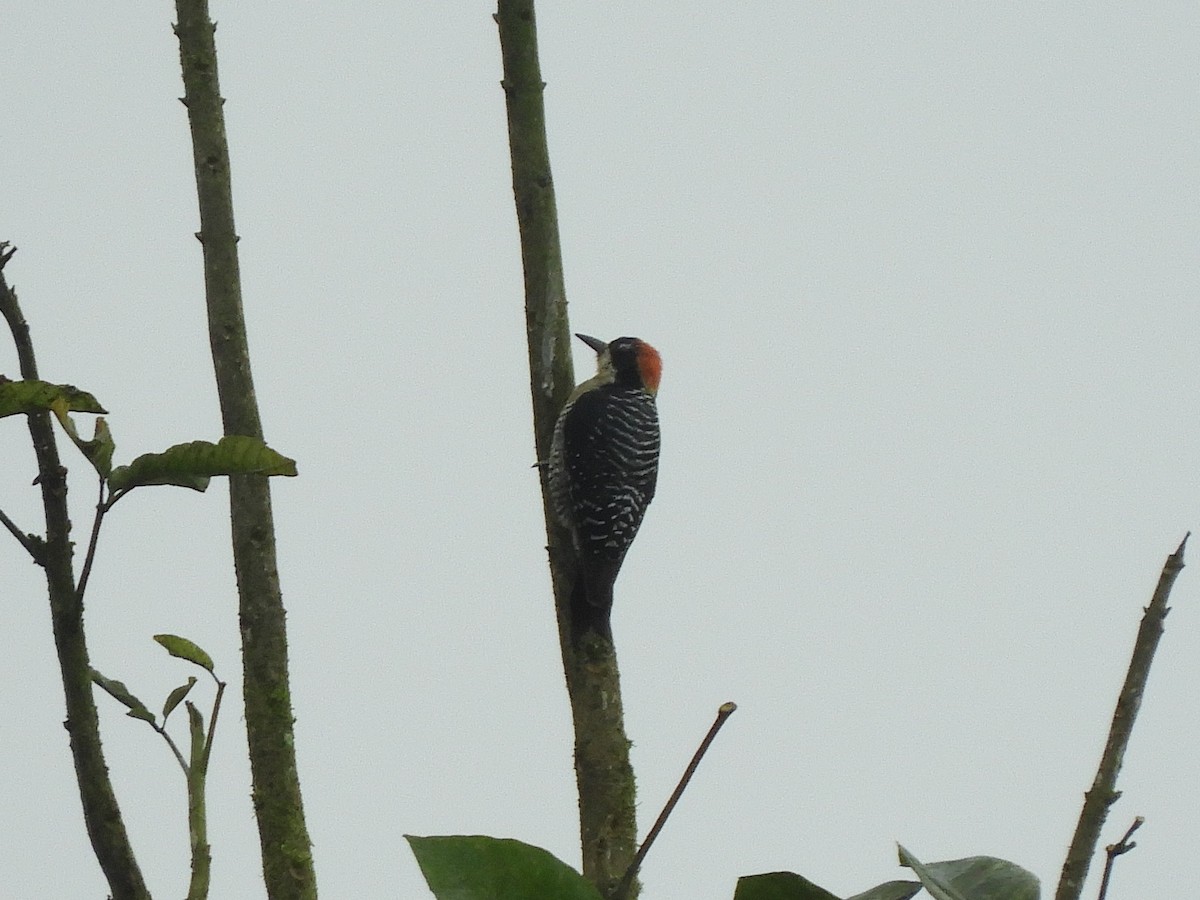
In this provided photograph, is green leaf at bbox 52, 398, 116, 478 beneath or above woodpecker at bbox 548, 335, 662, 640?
beneath

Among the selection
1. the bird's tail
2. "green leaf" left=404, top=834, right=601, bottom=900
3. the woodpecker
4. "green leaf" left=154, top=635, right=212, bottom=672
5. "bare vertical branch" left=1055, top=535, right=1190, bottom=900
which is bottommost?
"green leaf" left=404, top=834, right=601, bottom=900

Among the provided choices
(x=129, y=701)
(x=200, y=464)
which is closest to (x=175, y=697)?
(x=129, y=701)

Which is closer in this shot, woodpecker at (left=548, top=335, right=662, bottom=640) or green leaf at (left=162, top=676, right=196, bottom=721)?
green leaf at (left=162, top=676, right=196, bottom=721)

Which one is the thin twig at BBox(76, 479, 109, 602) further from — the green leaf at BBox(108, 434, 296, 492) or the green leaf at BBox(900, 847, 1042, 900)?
the green leaf at BBox(900, 847, 1042, 900)

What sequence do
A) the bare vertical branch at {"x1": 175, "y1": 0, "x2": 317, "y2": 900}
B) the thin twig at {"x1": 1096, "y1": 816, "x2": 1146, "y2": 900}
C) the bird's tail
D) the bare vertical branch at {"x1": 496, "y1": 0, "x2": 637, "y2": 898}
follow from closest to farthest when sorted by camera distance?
1. the thin twig at {"x1": 1096, "y1": 816, "x2": 1146, "y2": 900}
2. the bare vertical branch at {"x1": 175, "y1": 0, "x2": 317, "y2": 900}
3. the bare vertical branch at {"x1": 496, "y1": 0, "x2": 637, "y2": 898}
4. the bird's tail

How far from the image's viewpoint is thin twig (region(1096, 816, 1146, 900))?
95cm

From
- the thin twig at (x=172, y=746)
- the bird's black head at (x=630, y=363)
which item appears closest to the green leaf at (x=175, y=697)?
the thin twig at (x=172, y=746)

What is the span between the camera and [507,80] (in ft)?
10.3

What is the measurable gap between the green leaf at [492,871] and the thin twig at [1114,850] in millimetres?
348

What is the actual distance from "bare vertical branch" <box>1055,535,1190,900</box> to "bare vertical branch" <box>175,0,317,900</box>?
924mm

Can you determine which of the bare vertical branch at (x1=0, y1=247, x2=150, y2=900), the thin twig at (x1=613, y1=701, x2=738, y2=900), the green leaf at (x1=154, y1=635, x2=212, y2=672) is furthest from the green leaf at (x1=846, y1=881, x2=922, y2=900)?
the green leaf at (x1=154, y1=635, x2=212, y2=672)

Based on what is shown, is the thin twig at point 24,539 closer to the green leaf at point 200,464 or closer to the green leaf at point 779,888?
the green leaf at point 200,464

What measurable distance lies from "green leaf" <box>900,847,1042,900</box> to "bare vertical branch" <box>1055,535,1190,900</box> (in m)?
0.04

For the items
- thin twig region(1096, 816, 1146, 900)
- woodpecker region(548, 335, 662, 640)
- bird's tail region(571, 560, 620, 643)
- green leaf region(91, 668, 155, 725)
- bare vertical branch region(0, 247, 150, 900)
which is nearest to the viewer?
thin twig region(1096, 816, 1146, 900)
